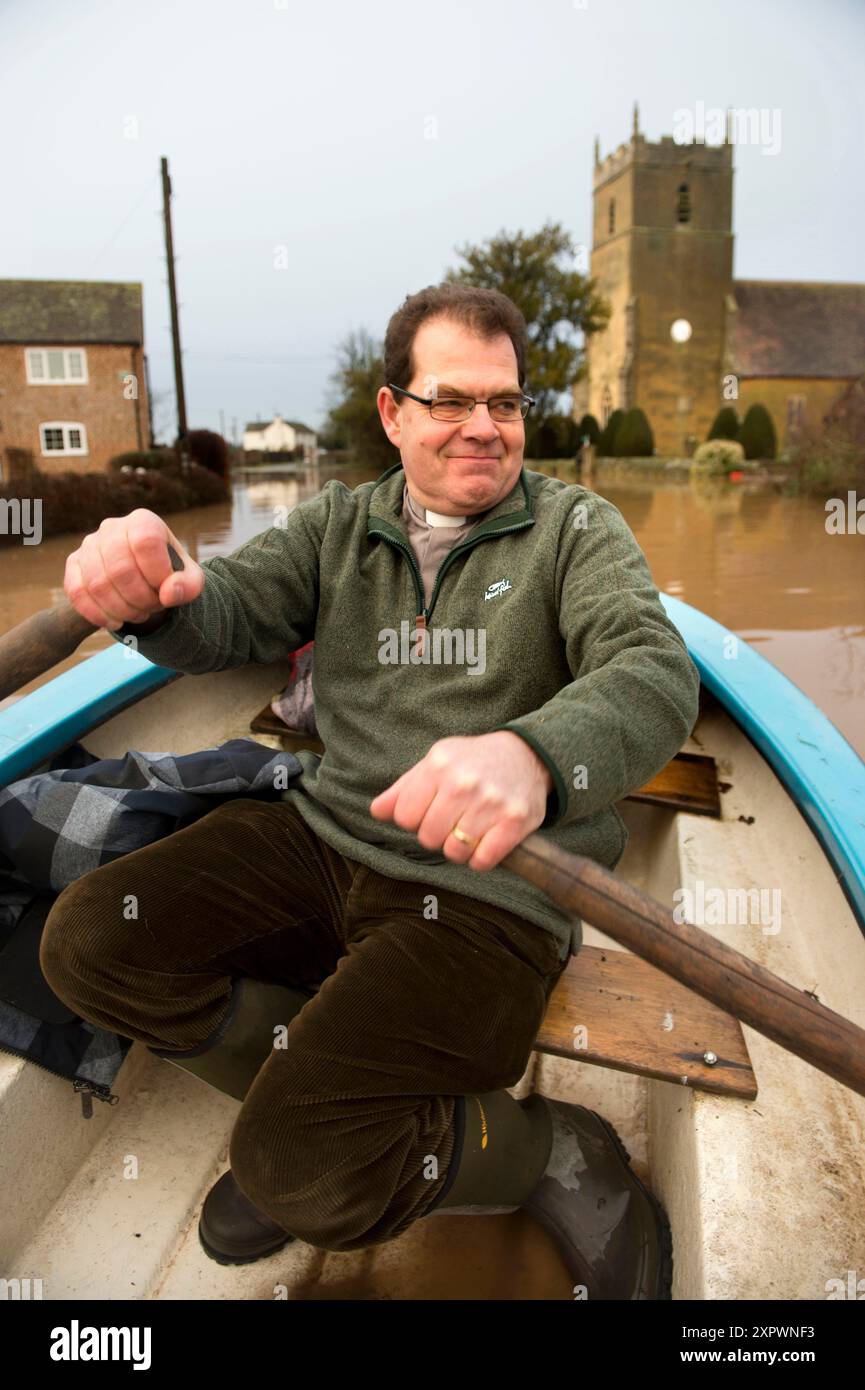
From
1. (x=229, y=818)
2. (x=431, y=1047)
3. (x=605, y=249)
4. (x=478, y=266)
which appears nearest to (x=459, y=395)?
(x=229, y=818)

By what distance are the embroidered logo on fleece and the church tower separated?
36.5 m

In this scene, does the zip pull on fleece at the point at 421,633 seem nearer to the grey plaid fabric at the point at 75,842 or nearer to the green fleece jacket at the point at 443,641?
the green fleece jacket at the point at 443,641

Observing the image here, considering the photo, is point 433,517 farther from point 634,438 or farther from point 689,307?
point 689,307

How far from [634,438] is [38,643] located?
29980 millimetres

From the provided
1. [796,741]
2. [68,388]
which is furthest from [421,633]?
[68,388]

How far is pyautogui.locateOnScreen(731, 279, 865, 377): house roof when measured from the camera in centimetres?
3500

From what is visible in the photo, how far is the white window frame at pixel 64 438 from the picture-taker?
24.9 meters

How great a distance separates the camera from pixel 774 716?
2.49 m

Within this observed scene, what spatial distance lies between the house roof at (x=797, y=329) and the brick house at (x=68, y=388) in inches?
881

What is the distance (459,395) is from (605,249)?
1684 inches

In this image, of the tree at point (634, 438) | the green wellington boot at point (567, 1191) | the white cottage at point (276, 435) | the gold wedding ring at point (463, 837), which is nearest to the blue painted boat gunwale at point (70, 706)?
the green wellington boot at point (567, 1191)

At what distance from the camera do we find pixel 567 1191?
72.1 inches

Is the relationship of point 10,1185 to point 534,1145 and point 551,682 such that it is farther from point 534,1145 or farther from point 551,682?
point 551,682

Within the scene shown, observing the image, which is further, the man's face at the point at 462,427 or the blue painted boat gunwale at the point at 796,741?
the blue painted boat gunwale at the point at 796,741
